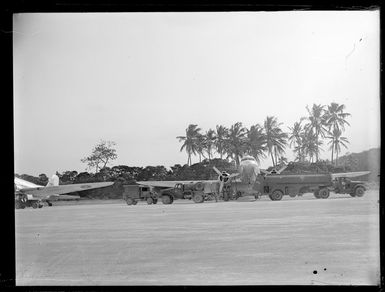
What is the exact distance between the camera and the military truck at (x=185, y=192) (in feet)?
32.2

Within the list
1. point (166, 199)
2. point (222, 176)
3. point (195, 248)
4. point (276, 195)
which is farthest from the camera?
point (276, 195)

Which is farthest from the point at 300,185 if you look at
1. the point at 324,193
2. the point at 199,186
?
the point at 199,186

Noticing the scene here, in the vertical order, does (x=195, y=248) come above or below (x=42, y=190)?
below

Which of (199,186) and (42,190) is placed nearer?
(42,190)

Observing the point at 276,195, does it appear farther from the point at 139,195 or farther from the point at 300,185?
the point at 139,195

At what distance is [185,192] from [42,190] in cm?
424

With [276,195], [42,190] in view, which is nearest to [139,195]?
[42,190]

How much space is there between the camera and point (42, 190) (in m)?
7.04

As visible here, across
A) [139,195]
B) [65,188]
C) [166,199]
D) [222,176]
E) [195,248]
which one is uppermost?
[222,176]

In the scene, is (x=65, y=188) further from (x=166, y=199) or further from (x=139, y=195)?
(x=166, y=199)

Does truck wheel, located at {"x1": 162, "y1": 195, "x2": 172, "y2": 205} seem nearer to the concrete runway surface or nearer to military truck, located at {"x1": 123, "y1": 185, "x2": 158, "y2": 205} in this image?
military truck, located at {"x1": 123, "y1": 185, "x2": 158, "y2": 205}

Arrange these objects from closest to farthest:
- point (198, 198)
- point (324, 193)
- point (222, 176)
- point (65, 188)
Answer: point (65, 188) → point (222, 176) → point (198, 198) → point (324, 193)

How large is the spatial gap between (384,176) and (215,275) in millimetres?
2301
